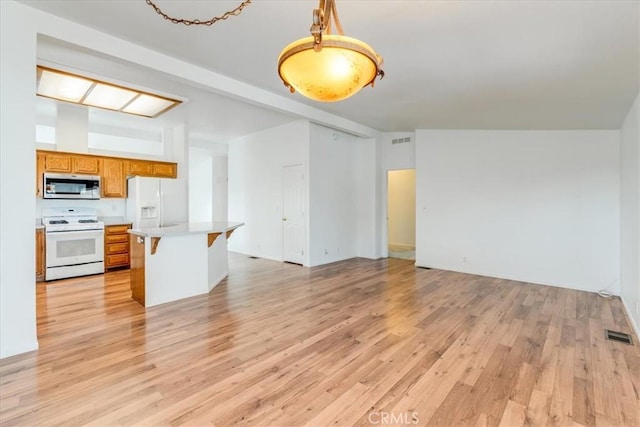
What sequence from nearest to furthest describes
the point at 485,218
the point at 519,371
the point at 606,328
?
the point at 519,371 → the point at 606,328 → the point at 485,218

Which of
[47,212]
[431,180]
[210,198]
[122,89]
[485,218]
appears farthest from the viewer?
[210,198]

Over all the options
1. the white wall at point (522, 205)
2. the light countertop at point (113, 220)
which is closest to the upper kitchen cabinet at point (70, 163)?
the light countertop at point (113, 220)

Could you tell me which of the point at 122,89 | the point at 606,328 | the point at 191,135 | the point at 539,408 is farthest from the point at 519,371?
the point at 191,135

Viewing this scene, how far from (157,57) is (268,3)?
1678 mm

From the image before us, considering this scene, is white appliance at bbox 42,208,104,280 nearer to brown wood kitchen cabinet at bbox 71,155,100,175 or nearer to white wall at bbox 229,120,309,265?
brown wood kitchen cabinet at bbox 71,155,100,175

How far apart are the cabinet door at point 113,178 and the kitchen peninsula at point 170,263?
2.44 m

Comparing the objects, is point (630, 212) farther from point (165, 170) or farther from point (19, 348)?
point (165, 170)

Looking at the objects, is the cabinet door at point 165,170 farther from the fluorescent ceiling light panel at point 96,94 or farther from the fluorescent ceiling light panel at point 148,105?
the fluorescent ceiling light panel at point 96,94

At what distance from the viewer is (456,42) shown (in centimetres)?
278

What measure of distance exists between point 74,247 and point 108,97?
2698 millimetres

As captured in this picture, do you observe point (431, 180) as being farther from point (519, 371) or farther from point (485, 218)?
point (519, 371)

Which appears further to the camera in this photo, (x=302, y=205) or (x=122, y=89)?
(x=302, y=205)

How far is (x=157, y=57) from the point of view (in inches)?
134

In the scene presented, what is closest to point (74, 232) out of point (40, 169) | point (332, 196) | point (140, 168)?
point (40, 169)
